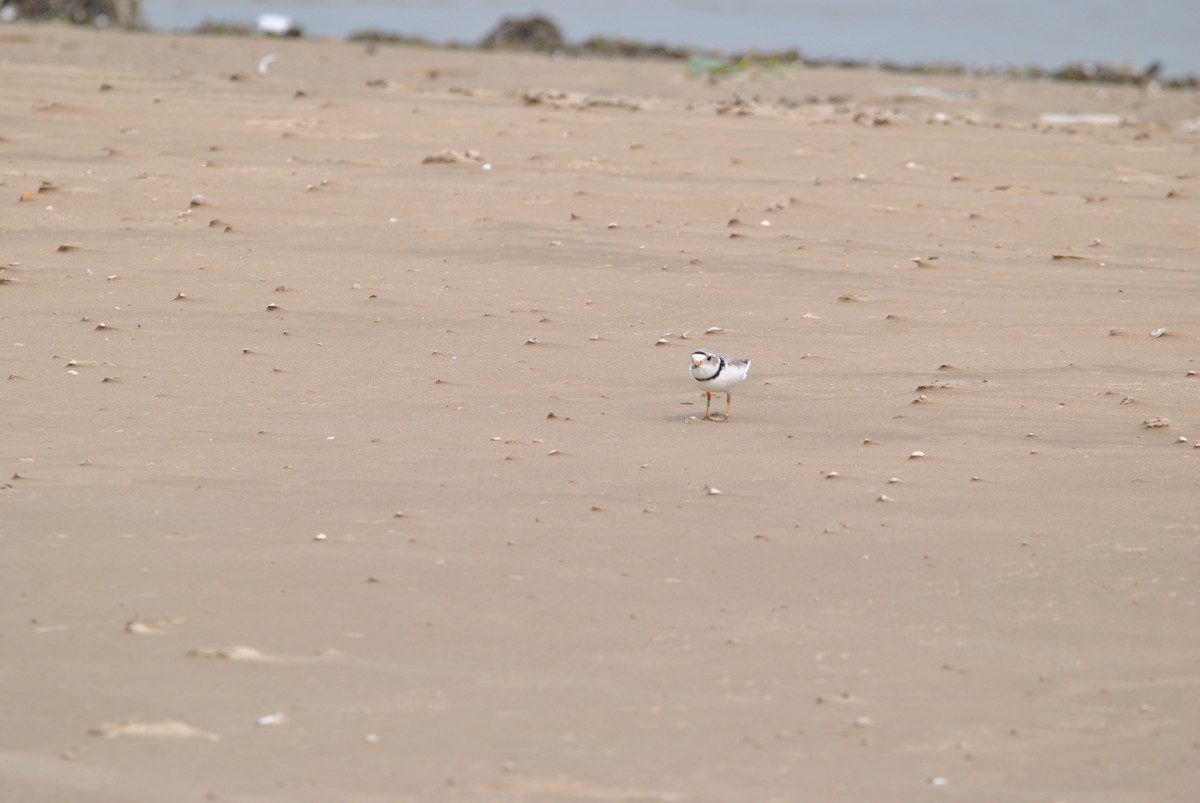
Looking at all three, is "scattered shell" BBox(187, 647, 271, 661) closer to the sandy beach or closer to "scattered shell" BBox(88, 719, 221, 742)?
the sandy beach

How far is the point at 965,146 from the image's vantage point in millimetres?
14391

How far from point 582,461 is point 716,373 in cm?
92

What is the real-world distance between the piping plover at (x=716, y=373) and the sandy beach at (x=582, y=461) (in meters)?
0.21

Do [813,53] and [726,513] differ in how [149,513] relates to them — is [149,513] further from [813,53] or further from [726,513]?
[813,53]

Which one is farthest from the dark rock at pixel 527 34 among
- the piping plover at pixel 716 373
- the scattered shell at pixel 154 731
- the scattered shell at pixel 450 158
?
the scattered shell at pixel 154 731

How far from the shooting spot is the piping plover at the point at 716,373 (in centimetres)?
746

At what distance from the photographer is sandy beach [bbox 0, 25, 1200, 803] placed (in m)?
4.50

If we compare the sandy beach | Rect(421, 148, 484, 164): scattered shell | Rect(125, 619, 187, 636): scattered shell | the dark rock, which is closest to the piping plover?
the sandy beach

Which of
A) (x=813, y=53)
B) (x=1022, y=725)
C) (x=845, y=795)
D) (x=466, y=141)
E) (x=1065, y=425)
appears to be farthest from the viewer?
(x=813, y=53)

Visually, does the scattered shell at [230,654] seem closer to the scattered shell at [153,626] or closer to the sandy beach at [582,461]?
the sandy beach at [582,461]

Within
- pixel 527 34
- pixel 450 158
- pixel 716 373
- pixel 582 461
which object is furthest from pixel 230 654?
pixel 527 34

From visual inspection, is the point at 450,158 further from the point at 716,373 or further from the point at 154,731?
the point at 154,731

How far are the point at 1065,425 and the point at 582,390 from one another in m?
2.41

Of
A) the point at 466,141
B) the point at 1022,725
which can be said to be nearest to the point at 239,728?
the point at 1022,725
